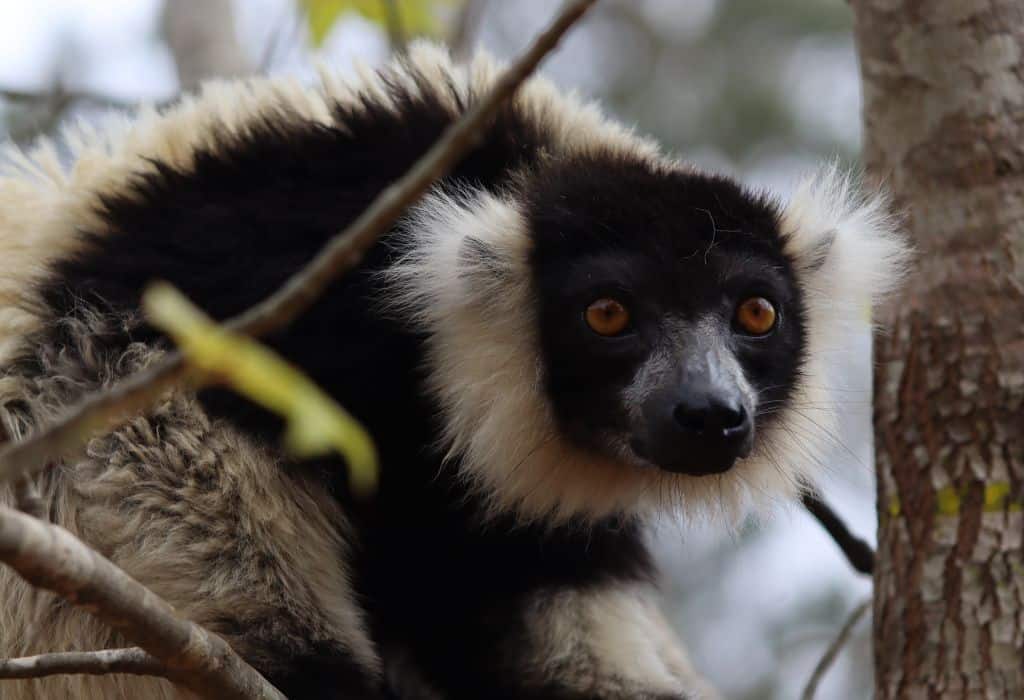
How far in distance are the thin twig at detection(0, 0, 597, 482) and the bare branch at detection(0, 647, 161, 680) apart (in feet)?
3.75

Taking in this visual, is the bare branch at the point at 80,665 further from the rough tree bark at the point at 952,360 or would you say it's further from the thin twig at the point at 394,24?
the thin twig at the point at 394,24

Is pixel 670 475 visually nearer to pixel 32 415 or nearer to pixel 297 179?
pixel 297 179

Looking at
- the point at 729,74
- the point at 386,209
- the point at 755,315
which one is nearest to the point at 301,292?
the point at 386,209

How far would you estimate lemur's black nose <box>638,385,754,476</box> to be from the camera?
4.34 m

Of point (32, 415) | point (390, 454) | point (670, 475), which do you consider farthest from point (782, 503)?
point (32, 415)

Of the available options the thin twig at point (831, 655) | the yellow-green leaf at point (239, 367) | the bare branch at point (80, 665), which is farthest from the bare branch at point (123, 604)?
the thin twig at point (831, 655)

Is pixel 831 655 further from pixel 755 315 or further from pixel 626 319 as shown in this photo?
pixel 626 319

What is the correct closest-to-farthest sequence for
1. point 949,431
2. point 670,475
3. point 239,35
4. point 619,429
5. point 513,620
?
point 949,431 < point 619,429 < point 670,475 < point 513,620 < point 239,35

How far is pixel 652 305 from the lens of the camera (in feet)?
15.3

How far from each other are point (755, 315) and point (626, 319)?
508 millimetres

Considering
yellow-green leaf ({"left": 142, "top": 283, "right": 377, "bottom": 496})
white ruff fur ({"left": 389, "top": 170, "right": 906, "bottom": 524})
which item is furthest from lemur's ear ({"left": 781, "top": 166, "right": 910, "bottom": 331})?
yellow-green leaf ({"left": 142, "top": 283, "right": 377, "bottom": 496})

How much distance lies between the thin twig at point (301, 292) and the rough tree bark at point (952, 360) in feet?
8.33

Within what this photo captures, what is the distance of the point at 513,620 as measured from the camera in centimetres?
586

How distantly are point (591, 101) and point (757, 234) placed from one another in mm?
1306
